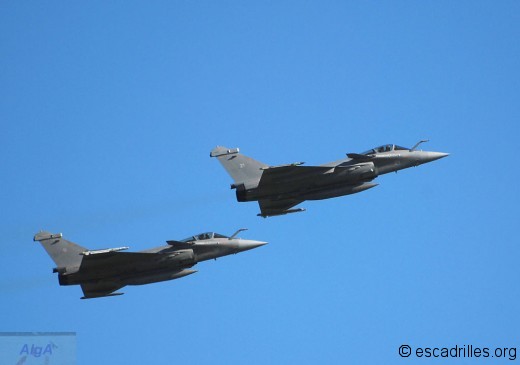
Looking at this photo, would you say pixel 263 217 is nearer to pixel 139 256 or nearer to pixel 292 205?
pixel 292 205

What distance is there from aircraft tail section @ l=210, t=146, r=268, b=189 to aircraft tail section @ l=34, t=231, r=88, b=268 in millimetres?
8371

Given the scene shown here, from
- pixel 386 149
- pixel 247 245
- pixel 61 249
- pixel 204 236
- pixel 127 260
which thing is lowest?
pixel 127 260

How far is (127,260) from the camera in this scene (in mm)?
62469

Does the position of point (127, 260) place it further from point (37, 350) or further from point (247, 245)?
point (37, 350)

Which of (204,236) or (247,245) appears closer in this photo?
(204,236)

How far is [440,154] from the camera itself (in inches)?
2562

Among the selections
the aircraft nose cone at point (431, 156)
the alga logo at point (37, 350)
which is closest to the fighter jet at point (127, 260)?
the alga logo at point (37, 350)

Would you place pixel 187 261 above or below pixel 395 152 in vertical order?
below

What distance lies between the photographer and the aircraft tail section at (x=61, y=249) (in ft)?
208

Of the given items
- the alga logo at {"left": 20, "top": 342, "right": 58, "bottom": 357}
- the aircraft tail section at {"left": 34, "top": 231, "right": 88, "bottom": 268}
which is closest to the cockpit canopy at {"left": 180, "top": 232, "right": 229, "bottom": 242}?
the aircraft tail section at {"left": 34, "top": 231, "right": 88, "bottom": 268}

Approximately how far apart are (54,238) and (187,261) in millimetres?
6978

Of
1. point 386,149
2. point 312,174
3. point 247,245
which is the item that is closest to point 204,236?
point 247,245

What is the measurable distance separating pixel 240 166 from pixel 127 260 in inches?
297

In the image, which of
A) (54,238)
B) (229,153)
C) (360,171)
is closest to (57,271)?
(54,238)
